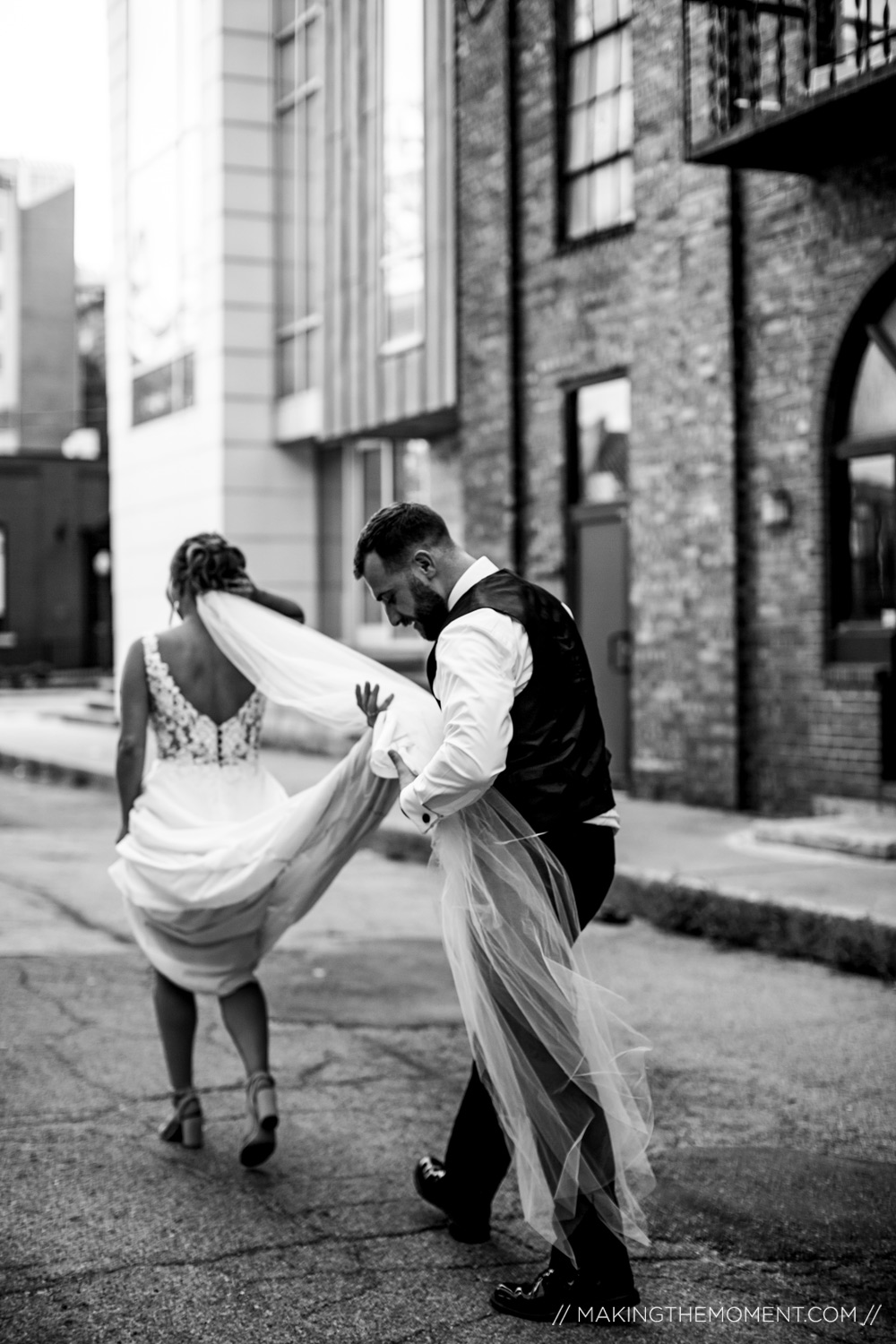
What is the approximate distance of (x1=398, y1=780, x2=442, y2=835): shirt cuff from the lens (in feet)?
11.5

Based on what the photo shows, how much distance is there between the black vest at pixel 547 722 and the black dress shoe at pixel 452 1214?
110 centimetres

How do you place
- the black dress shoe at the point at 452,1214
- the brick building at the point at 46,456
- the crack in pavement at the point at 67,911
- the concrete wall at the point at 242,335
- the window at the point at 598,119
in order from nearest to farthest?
the black dress shoe at the point at 452,1214, the crack in pavement at the point at 67,911, the window at the point at 598,119, the concrete wall at the point at 242,335, the brick building at the point at 46,456

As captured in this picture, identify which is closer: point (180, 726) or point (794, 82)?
point (180, 726)

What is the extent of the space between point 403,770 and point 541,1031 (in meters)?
Result: 0.72

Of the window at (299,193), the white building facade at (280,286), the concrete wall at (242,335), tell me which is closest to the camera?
the white building facade at (280,286)

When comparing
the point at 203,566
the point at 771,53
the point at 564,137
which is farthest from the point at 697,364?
the point at 203,566

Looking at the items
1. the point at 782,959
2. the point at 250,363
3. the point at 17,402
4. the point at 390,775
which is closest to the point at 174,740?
the point at 390,775

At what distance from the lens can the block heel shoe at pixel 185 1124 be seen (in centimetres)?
470

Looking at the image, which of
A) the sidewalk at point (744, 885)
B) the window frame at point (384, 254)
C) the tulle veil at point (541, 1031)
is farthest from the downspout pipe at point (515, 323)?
the tulle veil at point (541, 1031)

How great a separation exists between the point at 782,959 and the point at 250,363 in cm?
1400

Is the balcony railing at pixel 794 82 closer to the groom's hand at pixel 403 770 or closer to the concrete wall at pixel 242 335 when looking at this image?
the groom's hand at pixel 403 770

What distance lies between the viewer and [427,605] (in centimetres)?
373

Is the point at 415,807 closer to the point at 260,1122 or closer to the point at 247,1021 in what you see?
the point at 260,1122

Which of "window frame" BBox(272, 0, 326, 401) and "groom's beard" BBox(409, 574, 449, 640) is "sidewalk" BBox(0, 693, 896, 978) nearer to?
"groom's beard" BBox(409, 574, 449, 640)
